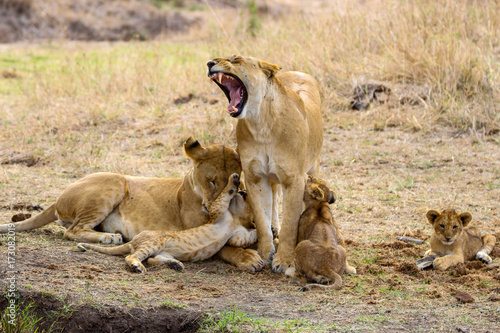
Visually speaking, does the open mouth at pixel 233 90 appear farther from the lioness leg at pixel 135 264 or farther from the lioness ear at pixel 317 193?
the lioness leg at pixel 135 264

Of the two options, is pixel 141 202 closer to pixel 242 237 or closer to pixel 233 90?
pixel 242 237

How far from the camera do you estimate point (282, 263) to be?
208 inches

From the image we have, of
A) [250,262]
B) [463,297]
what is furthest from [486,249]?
[250,262]

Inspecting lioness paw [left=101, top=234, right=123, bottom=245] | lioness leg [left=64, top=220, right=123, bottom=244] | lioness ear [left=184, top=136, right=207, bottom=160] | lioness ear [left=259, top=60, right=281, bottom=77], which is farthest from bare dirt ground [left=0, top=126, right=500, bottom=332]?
lioness ear [left=259, top=60, right=281, bottom=77]

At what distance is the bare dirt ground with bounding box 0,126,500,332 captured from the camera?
4309 millimetres

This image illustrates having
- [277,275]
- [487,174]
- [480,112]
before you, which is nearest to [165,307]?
[277,275]

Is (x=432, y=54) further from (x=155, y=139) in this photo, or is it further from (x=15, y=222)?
(x=15, y=222)

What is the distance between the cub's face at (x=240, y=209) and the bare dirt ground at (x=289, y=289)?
1.36 feet

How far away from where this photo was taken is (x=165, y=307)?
444cm

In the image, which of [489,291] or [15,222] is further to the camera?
[15,222]

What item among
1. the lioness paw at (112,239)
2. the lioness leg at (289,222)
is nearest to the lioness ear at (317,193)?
the lioness leg at (289,222)

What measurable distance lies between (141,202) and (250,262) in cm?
126

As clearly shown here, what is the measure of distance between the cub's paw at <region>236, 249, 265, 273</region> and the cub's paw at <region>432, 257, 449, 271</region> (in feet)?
4.48

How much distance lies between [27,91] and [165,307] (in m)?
8.39
